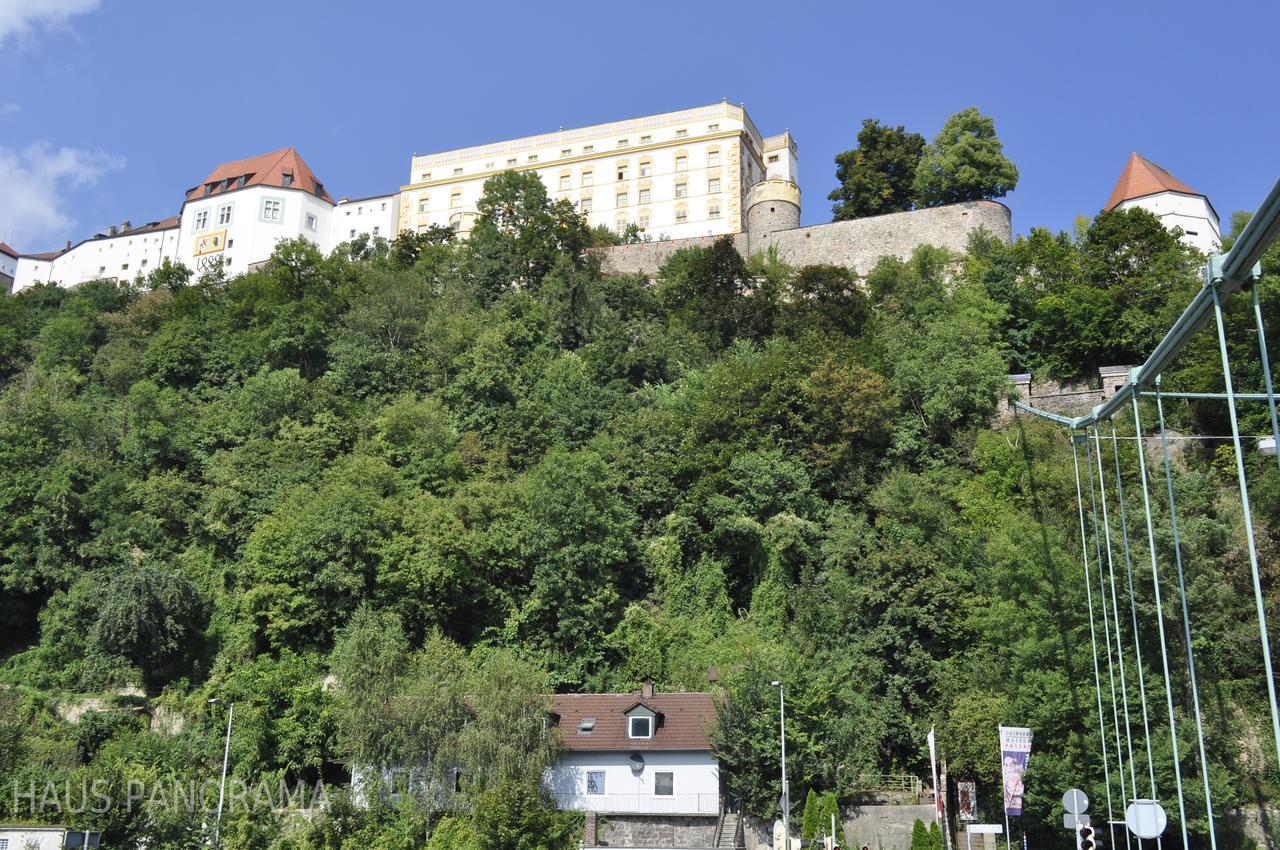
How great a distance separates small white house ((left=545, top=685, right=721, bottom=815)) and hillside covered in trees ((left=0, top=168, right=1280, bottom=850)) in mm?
1336

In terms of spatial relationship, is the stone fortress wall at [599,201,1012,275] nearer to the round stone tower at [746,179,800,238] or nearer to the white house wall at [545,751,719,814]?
the round stone tower at [746,179,800,238]

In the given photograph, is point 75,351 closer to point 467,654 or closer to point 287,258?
point 287,258

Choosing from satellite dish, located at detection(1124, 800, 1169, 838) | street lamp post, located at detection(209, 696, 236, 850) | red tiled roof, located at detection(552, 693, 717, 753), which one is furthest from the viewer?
red tiled roof, located at detection(552, 693, 717, 753)

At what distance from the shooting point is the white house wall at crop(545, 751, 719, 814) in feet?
103

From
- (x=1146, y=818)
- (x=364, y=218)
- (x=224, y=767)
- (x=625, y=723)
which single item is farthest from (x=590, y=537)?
(x=364, y=218)

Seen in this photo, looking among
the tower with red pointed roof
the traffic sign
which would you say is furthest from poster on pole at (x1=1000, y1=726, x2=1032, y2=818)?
the tower with red pointed roof

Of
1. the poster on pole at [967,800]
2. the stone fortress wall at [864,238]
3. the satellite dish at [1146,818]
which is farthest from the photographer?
the stone fortress wall at [864,238]

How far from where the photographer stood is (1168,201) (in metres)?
64.1

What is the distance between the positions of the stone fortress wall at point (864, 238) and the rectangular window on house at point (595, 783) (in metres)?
34.1

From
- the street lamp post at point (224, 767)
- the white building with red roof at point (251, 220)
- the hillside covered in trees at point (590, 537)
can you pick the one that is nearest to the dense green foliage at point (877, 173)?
the hillside covered in trees at point (590, 537)

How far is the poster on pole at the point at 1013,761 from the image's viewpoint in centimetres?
2353

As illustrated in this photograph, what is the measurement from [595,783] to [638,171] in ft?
175

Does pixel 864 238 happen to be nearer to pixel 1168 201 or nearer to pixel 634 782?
pixel 1168 201

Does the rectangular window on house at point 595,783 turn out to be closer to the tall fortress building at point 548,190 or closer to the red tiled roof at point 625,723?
the red tiled roof at point 625,723
